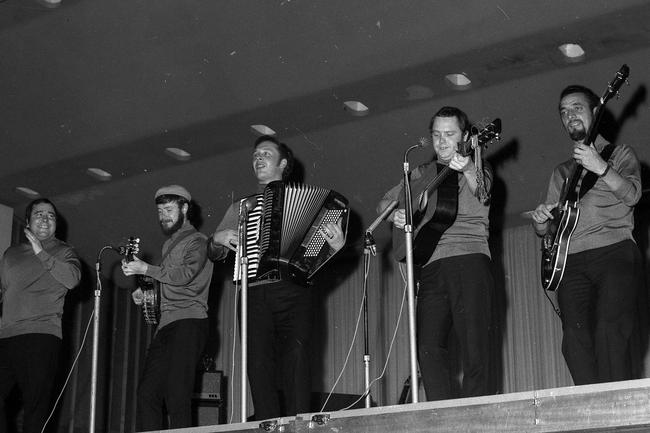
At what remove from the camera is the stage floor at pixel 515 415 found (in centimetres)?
322

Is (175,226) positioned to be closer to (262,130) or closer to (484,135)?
(262,130)

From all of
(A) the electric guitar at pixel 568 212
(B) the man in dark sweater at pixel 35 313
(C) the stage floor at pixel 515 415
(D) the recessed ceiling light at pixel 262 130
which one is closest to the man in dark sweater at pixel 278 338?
(C) the stage floor at pixel 515 415

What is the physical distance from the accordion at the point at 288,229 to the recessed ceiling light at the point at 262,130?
198 cm

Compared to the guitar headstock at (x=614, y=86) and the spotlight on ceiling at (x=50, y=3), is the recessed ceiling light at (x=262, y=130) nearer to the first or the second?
the spotlight on ceiling at (x=50, y=3)

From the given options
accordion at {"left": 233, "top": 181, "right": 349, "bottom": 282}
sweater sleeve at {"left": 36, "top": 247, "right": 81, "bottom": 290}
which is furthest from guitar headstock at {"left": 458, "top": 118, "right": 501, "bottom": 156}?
sweater sleeve at {"left": 36, "top": 247, "right": 81, "bottom": 290}

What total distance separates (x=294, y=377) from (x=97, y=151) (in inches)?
127

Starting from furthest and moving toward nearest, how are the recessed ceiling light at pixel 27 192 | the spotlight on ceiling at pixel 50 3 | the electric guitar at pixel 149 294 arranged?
the recessed ceiling light at pixel 27 192, the spotlight on ceiling at pixel 50 3, the electric guitar at pixel 149 294

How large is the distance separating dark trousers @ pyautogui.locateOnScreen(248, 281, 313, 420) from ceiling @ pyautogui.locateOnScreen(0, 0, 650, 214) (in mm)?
1835

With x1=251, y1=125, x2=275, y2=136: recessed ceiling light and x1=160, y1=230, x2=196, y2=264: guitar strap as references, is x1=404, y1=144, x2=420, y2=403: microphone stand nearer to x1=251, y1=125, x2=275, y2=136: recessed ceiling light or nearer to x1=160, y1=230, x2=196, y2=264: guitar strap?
x1=160, y1=230, x2=196, y2=264: guitar strap

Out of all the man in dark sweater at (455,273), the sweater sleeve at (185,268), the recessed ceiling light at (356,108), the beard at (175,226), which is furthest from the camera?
the recessed ceiling light at (356,108)

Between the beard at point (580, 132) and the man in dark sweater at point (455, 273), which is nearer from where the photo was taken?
the man in dark sweater at point (455, 273)

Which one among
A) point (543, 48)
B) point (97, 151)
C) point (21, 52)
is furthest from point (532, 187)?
point (21, 52)

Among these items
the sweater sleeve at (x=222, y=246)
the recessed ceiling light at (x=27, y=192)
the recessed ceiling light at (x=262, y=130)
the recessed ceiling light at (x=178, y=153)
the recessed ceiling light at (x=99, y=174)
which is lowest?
the sweater sleeve at (x=222, y=246)

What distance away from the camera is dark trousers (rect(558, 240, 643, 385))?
150 inches
